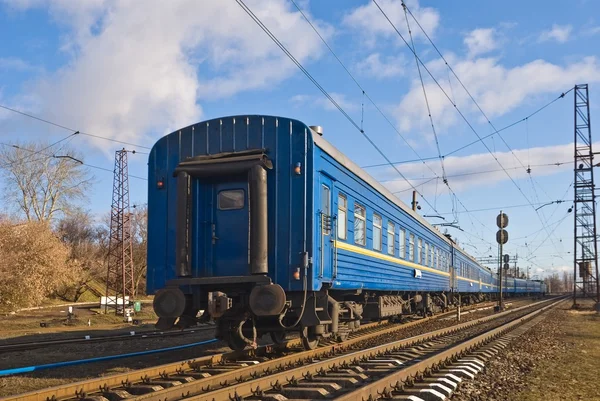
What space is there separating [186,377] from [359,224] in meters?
5.19

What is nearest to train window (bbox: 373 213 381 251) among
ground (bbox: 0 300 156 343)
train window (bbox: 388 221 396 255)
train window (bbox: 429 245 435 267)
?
train window (bbox: 388 221 396 255)

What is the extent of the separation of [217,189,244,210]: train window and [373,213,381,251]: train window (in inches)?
179

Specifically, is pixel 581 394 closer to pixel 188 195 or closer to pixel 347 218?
pixel 347 218

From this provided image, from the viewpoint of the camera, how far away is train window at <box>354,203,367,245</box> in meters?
11.6

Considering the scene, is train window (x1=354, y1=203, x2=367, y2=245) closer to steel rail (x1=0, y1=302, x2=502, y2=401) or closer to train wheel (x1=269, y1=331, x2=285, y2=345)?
steel rail (x1=0, y1=302, x2=502, y2=401)

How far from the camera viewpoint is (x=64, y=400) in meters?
6.49

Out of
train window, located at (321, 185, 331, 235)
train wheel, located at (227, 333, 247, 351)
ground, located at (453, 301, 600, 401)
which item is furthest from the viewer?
train window, located at (321, 185, 331, 235)

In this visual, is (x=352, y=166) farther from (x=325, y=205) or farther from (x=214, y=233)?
(x=214, y=233)

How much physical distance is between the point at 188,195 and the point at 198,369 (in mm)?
2656

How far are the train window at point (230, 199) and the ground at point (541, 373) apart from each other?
4315 millimetres

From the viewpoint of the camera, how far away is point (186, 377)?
788cm

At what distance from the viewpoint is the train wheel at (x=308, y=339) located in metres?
9.79

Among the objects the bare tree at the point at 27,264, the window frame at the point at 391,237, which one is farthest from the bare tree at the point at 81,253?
the window frame at the point at 391,237

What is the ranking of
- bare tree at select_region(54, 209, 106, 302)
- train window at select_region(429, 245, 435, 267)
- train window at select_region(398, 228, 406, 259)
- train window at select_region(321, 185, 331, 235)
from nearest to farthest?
1. train window at select_region(321, 185, 331, 235)
2. train window at select_region(398, 228, 406, 259)
3. train window at select_region(429, 245, 435, 267)
4. bare tree at select_region(54, 209, 106, 302)
